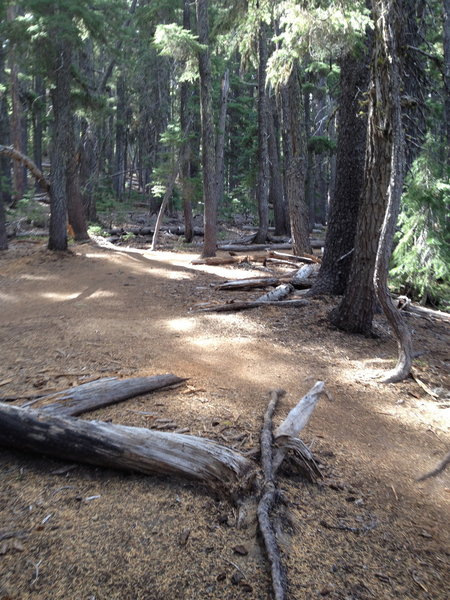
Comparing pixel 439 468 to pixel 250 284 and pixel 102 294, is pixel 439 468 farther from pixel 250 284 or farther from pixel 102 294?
pixel 102 294

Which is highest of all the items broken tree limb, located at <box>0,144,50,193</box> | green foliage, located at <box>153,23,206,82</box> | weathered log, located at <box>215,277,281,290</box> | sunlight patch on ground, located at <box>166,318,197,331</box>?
green foliage, located at <box>153,23,206,82</box>

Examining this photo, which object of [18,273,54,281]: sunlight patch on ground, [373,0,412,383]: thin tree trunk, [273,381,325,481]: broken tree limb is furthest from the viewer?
[18,273,54,281]: sunlight patch on ground

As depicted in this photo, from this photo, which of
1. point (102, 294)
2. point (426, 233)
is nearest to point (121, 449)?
point (102, 294)

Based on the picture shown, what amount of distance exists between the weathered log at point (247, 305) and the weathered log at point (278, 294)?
0.19 metres

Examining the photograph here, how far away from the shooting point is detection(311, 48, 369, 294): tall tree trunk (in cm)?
859

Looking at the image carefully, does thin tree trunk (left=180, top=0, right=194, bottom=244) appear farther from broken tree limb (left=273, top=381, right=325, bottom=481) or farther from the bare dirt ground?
broken tree limb (left=273, top=381, right=325, bottom=481)

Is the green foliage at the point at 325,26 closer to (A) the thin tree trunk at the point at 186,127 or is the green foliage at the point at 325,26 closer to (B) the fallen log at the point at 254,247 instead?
(A) the thin tree trunk at the point at 186,127

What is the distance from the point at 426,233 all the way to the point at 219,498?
880cm

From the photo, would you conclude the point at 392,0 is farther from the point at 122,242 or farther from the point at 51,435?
the point at 122,242

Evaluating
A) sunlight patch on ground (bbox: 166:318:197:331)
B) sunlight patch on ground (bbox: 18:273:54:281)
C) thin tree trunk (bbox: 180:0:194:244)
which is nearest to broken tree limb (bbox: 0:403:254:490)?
sunlight patch on ground (bbox: 166:318:197:331)

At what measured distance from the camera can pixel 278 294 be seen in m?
10.3

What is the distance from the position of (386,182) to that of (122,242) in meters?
16.2

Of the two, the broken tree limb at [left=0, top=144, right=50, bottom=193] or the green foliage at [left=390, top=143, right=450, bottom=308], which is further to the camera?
the broken tree limb at [left=0, top=144, right=50, bottom=193]

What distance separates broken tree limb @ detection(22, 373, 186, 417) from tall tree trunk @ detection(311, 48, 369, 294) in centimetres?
518
